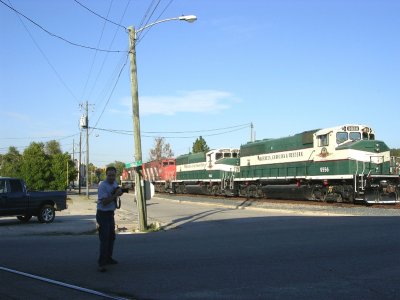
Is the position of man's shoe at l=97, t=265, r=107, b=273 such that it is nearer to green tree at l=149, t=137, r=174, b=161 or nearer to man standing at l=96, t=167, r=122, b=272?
man standing at l=96, t=167, r=122, b=272

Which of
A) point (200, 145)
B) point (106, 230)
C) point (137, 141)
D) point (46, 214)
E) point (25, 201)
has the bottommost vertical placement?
point (46, 214)

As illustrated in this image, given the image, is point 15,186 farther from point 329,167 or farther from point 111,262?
point 329,167

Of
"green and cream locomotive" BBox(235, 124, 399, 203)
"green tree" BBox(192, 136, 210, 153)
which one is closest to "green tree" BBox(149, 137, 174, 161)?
"green tree" BBox(192, 136, 210, 153)

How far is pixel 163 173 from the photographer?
5222 centimetres

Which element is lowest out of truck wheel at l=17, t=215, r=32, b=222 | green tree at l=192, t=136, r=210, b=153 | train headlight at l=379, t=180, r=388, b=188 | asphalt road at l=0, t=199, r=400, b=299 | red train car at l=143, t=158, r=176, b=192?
asphalt road at l=0, t=199, r=400, b=299

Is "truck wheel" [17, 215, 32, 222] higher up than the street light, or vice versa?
the street light

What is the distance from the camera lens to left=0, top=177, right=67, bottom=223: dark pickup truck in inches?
700

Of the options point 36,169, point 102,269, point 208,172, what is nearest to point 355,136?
point 208,172

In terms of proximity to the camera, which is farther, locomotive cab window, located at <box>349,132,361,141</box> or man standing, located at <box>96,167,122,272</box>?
locomotive cab window, located at <box>349,132,361,141</box>

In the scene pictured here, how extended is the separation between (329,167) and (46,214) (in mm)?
14223

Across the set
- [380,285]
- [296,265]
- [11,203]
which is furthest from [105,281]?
[11,203]

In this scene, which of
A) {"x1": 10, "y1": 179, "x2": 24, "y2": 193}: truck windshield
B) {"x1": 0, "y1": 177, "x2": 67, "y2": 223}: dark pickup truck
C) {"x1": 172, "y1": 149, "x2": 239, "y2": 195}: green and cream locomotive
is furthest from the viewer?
{"x1": 172, "y1": 149, "x2": 239, "y2": 195}: green and cream locomotive

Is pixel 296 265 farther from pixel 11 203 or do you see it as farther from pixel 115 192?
pixel 11 203

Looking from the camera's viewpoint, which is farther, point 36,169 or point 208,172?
point 36,169
